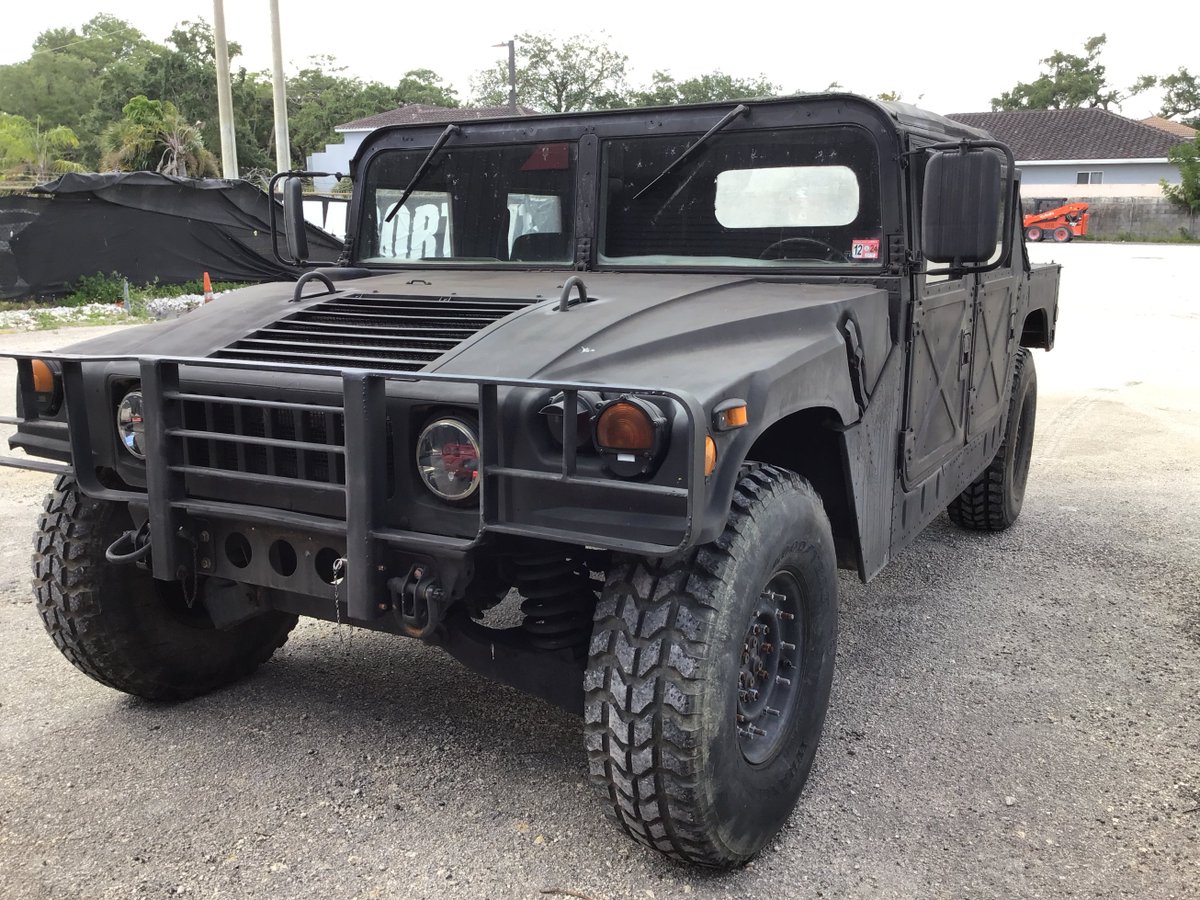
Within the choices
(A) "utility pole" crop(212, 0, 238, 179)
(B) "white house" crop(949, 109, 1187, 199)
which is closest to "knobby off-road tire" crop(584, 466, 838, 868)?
(A) "utility pole" crop(212, 0, 238, 179)

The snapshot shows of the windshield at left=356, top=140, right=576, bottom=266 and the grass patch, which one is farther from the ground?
the windshield at left=356, top=140, right=576, bottom=266

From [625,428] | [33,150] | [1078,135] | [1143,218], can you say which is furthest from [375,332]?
[1078,135]

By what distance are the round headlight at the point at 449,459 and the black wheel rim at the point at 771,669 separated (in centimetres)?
82

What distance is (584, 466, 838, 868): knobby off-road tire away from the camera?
2.43 m

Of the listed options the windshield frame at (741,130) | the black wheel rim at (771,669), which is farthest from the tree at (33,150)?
the black wheel rim at (771,669)

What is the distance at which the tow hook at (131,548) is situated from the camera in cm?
292

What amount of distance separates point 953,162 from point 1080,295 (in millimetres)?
18118

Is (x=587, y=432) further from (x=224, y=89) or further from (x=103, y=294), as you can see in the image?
(x=224, y=89)

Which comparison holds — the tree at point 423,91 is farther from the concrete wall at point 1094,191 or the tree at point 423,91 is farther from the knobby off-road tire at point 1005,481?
the knobby off-road tire at point 1005,481

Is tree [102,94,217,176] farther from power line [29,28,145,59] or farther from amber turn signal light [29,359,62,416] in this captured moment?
power line [29,28,145,59]

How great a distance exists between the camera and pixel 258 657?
3893 millimetres

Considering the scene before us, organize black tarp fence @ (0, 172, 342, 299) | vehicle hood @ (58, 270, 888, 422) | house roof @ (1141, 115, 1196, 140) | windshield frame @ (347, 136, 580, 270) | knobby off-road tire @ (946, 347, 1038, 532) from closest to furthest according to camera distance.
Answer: vehicle hood @ (58, 270, 888, 422) → windshield frame @ (347, 136, 580, 270) → knobby off-road tire @ (946, 347, 1038, 532) → black tarp fence @ (0, 172, 342, 299) → house roof @ (1141, 115, 1196, 140)

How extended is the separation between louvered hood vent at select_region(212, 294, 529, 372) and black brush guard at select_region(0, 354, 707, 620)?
181mm

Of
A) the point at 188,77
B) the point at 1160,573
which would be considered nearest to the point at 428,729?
the point at 1160,573
